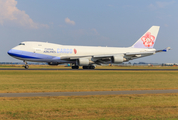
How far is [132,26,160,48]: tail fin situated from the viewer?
60103mm

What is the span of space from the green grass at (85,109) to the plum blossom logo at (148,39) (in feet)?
158

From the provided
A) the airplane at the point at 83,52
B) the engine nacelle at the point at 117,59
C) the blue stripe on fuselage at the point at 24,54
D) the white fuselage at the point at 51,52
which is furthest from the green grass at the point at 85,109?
the engine nacelle at the point at 117,59

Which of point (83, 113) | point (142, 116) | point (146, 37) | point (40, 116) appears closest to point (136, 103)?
point (142, 116)

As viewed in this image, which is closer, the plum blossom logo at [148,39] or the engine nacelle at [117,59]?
the engine nacelle at [117,59]

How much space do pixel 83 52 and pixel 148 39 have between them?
18.2 meters

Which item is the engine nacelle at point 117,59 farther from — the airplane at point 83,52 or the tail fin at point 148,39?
the tail fin at point 148,39

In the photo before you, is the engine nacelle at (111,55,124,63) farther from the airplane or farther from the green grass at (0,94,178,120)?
the green grass at (0,94,178,120)

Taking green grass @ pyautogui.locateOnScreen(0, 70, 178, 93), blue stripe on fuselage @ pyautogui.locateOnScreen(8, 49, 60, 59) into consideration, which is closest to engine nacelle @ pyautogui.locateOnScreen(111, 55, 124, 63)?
blue stripe on fuselage @ pyautogui.locateOnScreen(8, 49, 60, 59)

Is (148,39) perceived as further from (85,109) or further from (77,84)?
(85,109)

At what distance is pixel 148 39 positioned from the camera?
60.3 metres

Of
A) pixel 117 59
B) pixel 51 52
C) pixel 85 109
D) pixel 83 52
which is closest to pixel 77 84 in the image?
pixel 85 109

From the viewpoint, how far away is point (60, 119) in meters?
9.46

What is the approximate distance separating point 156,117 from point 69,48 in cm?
4181

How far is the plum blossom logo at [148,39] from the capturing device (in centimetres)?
6025
